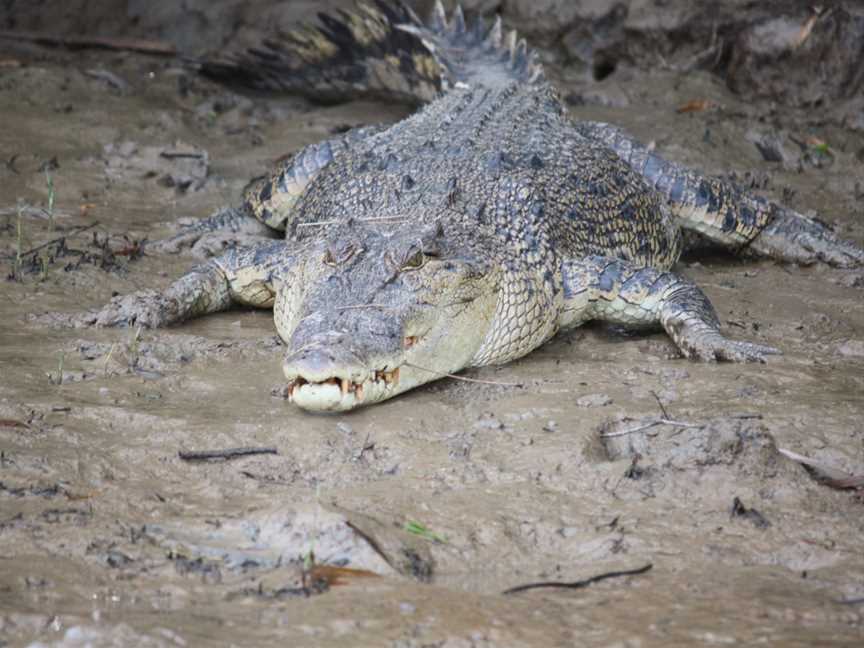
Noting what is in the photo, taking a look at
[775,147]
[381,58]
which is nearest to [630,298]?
[775,147]

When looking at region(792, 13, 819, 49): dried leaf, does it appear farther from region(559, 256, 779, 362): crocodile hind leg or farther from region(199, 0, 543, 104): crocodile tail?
region(559, 256, 779, 362): crocodile hind leg

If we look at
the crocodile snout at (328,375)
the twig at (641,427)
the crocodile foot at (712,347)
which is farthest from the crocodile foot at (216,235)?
the twig at (641,427)

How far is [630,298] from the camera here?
A: 5016mm

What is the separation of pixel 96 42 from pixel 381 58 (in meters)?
2.37

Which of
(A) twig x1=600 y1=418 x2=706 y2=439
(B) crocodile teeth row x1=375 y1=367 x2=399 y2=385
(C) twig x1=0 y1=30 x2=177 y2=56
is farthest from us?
(C) twig x1=0 y1=30 x2=177 y2=56

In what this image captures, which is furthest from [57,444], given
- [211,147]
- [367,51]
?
[367,51]

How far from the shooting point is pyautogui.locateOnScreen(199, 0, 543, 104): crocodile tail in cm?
725

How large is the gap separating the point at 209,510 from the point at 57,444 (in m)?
0.64

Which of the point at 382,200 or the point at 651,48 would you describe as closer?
the point at 382,200

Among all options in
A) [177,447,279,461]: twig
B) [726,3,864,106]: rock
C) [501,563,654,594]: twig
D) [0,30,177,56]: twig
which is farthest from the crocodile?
[0,30,177,56]: twig

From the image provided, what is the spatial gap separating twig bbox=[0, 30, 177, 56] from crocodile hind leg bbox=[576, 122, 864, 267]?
3804mm

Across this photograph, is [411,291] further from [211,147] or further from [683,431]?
[211,147]

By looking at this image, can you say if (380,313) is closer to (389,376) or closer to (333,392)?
(389,376)

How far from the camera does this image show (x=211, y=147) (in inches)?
298
